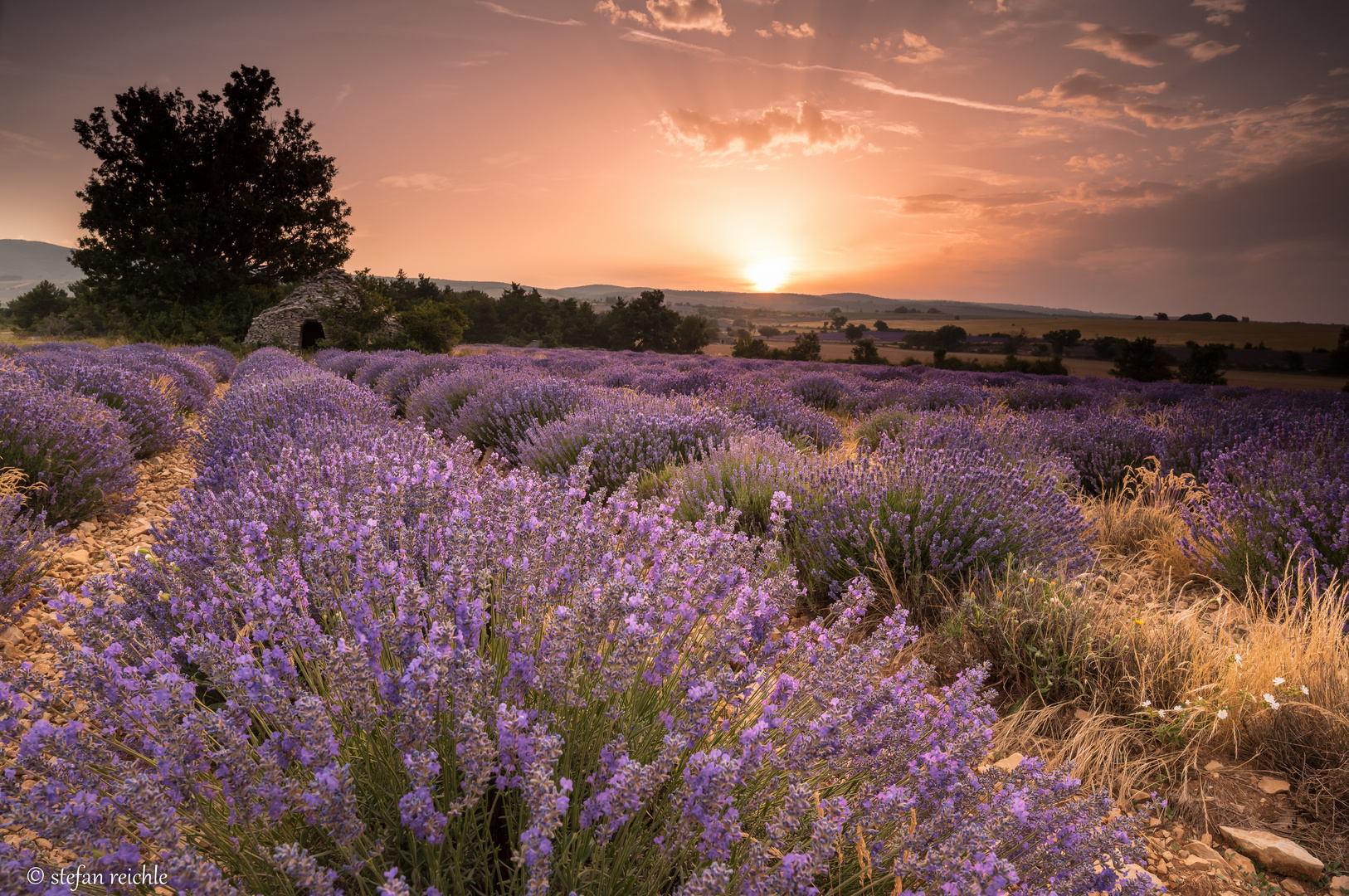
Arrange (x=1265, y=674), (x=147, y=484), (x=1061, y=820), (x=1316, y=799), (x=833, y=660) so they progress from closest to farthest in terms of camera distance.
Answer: (x=1061, y=820) < (x=833, y=660) < (x=1316, y=799) < (x=1265, y=674) < (x=147, y=484)

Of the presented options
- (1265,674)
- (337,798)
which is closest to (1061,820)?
(337,798)

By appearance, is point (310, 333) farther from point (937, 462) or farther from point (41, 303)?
point (41, 303)

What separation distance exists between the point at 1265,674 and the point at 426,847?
112 inches

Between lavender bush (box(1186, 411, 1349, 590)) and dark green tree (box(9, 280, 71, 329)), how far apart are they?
53.6 meters

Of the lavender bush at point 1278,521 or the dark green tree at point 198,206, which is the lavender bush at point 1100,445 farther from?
the dark green tree at point 198,206

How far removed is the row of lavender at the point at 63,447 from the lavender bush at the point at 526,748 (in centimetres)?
A: 197

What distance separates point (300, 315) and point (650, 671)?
71.6ft

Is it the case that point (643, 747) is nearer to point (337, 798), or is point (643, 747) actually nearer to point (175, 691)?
point (337, 798)

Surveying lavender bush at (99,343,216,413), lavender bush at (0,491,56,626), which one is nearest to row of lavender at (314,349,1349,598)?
lavender bush at (99,343,216,413)

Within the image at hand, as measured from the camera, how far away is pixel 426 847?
0.93 metres

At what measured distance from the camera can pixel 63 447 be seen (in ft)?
13.3

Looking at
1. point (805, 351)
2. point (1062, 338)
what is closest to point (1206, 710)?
point (1062, 338)

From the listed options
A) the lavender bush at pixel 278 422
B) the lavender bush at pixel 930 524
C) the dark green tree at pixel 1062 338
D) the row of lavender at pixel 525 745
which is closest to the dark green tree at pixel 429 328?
the lavender bush at pixel 278 422

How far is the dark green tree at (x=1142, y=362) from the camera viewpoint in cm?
1509
